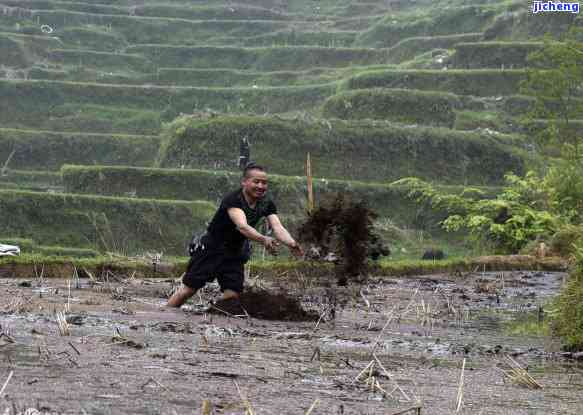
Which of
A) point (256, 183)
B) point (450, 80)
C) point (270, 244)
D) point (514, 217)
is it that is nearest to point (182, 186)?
point (514, 217)

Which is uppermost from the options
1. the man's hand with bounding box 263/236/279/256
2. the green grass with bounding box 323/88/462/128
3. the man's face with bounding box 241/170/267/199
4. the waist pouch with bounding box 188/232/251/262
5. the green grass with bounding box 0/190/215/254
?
the man's face with bounding box 241/170/267/199

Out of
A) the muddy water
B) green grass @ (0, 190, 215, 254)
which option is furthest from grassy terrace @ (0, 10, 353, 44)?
the muddy water

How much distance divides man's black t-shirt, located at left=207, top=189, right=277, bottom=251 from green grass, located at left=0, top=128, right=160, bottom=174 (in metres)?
32.9

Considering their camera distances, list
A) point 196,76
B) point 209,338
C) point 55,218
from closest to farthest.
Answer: point 209,338
point 55,218
point 196,76

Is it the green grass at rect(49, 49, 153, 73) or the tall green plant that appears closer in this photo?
the tall green plant

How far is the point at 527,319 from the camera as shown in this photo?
Result: 10.8 meters

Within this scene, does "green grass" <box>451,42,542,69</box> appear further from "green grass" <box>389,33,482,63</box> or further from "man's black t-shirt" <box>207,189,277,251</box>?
"man's black t-shirt" <box>207,189,277,251</box>

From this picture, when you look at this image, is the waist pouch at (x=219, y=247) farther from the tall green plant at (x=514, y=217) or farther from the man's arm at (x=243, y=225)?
the tall green plant at (x=514, y=217)

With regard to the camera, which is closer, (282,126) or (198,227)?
(198,227)

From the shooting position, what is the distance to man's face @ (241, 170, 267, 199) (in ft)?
28.8

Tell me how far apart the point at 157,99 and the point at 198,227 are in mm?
21197

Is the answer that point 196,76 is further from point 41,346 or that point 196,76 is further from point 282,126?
point 41,346

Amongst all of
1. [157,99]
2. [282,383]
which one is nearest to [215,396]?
[282,383]

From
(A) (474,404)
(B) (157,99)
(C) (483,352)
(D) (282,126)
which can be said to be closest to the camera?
(A) (474,404)
